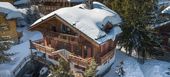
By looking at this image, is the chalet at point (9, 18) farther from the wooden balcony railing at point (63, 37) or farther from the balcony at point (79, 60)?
the balcony at point (79, 60)

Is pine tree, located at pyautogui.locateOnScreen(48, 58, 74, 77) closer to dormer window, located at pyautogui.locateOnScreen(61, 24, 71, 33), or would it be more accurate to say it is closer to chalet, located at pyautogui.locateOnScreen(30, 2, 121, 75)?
chalet, located at pyautogui.locateOnScreen(30, 2, 121, 75)

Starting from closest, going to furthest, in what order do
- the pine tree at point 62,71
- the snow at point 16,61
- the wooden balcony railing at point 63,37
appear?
the pine tree at point 62,71 → the wooden balcony railing at point 63,37 → the snow at point 16,61

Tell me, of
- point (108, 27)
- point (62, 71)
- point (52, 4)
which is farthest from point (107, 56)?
point (52, 4)

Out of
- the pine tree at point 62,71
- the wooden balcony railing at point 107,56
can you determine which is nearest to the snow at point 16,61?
the pine tree at point 62,71

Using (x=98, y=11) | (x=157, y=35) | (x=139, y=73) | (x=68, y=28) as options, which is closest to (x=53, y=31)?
(x=68, y=28)

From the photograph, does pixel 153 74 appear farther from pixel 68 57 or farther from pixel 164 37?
pixel 68 57

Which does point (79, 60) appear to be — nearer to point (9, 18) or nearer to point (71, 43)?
point (71, 43)

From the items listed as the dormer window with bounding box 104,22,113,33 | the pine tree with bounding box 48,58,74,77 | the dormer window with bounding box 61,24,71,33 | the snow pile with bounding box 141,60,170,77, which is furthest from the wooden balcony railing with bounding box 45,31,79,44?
the snow pile with bounding box 141,60,170,77
